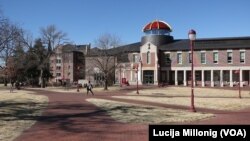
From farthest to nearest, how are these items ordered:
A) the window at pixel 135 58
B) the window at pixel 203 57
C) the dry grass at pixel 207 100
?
1. the window at pixel 135 58
2. the window at pixel 203 57
3. the dry grass at pixel 207 100

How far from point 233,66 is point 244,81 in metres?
3.09

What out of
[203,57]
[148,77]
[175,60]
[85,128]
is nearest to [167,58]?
[175,60]

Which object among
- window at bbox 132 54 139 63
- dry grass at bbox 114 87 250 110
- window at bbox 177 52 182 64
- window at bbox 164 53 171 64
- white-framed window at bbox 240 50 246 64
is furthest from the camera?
window at bbox 132 54 139 63

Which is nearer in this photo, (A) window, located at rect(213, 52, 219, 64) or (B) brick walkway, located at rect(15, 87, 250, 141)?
(B) brick walkway, located at rect(15, 87, 250, 141)

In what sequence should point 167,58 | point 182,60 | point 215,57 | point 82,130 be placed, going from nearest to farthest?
point 82,130 → point 215,57 → point 182,60 → point 167,58

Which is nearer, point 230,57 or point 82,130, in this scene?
point 82,130

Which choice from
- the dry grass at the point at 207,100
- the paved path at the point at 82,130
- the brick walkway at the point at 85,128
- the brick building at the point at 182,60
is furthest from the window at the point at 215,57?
the paved path at the point at 82,130

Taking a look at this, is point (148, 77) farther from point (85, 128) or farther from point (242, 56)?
point (85, 128)

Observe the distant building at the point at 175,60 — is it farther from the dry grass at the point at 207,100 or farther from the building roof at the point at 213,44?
the dry grass at the point at 207,100

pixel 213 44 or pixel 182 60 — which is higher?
pixel 213 44

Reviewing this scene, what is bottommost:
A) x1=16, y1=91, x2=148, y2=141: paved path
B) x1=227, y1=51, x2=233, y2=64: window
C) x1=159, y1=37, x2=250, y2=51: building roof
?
Answer: x1=16, y1=91, x2=148, y2=141: paved path

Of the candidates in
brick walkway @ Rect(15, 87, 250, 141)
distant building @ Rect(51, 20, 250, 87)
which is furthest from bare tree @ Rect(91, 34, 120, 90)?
brick walkway @ Rect(15, 87, 250, 141)

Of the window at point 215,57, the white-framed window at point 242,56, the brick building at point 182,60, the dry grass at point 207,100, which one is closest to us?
the dry grass at point 207,100

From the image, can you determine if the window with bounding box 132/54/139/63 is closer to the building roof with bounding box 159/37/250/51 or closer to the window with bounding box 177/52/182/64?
the building roof with bounding box 159/37/250/51
